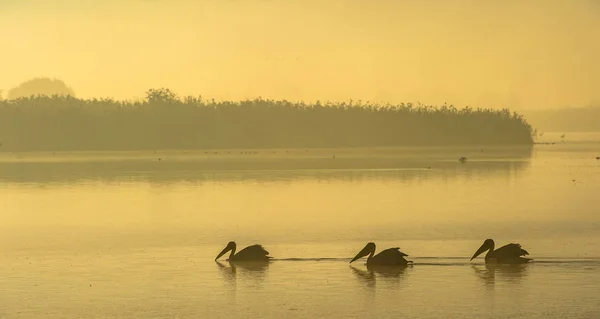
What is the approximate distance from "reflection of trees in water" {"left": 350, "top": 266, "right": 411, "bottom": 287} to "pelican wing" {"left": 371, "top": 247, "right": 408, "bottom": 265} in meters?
0.11

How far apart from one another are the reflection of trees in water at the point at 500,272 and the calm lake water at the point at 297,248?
3 centimetres

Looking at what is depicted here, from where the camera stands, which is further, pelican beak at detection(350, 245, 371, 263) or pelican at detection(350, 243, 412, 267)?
pelican beak at detection(350, 245, 371, 263)

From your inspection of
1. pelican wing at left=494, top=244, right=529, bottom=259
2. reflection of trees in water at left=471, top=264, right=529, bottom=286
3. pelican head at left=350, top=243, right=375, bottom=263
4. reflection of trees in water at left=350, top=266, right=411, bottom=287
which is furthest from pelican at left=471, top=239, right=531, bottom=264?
pelican head at left=350, top=243, right=375, bottom=263

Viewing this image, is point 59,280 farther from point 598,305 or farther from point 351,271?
point 598,305

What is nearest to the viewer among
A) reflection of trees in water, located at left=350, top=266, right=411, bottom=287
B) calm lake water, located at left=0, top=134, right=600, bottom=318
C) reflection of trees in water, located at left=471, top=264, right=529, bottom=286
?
calm lake water, located at left=0, top=134, right=600, bottom=318

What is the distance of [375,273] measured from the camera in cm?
1622

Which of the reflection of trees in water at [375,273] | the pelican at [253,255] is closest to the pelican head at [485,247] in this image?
the reflection of trees in water at [375,273]

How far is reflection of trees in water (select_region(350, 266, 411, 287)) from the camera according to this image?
613 inches

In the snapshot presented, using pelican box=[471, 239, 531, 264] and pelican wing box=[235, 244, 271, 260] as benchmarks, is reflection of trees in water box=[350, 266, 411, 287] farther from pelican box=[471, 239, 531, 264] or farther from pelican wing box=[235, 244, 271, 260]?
pelican wing box=[235, 244, 271, 260]

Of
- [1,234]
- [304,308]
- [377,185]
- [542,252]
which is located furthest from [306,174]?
[304,308]

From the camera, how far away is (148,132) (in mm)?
126500

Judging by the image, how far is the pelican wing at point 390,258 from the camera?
55.0 feet

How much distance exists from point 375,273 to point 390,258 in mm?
672

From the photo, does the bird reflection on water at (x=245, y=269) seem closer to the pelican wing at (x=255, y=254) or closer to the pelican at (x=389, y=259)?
the pelican wing at (x=255, y=254)
